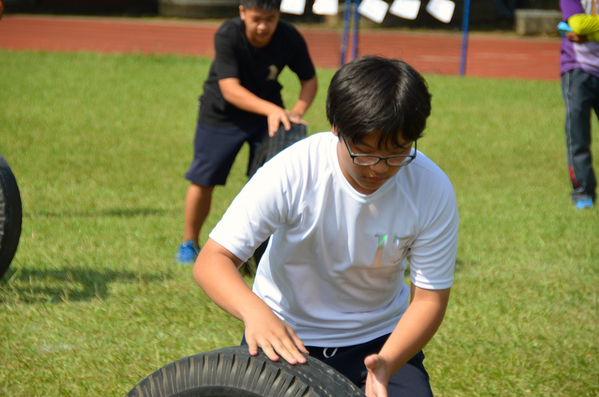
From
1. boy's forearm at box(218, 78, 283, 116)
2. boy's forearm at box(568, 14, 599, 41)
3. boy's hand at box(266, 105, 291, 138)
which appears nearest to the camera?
boy's hand at box(266, 105, 291, 138)

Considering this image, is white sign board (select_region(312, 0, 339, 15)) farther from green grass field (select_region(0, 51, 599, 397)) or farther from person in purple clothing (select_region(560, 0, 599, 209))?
person in purple clothing (select_region(560, 0, 599, 209))

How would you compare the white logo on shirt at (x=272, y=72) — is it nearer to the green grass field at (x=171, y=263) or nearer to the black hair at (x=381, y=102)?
the green grass field at (x=171, y=263)

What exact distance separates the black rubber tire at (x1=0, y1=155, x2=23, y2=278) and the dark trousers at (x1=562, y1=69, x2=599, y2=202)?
4.25m

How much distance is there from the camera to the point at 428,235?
6.09 feet

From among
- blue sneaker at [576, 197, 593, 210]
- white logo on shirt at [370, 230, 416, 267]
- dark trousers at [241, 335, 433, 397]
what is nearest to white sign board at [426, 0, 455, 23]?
blue sneaker at [576, 197, 593, 210]

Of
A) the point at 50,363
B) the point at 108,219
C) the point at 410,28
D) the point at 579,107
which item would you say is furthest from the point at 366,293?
the point at 410,28

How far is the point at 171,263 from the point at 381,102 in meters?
2.60

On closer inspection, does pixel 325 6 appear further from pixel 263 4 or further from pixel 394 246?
pixel 394 246

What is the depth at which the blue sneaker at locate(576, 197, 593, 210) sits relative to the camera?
5.32m

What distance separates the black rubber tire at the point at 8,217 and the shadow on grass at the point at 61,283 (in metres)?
0.40

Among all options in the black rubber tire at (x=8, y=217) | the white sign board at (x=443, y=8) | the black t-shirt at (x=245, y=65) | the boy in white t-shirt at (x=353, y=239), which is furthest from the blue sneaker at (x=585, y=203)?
the black rubber tire at (x=8, y=217)

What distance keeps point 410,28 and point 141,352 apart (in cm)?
2233

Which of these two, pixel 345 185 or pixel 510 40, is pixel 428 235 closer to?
pixel 345 185

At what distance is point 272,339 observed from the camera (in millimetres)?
1521
